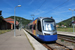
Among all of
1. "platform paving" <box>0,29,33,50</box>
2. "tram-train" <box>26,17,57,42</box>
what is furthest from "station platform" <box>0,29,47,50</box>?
"tram-train" <box>26,17,57,42</box>

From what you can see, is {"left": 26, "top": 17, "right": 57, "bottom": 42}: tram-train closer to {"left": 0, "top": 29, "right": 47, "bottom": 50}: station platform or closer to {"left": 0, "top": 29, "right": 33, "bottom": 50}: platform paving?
{"left": 0, "top": 29, "right": 47, "bottom": 50}: station platform

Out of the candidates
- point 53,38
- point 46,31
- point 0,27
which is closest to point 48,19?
point 46,31

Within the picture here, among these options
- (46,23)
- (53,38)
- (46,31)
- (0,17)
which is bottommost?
(53,38)

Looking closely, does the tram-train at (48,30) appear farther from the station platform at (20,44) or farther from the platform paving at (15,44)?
the platform paving at (15,44)

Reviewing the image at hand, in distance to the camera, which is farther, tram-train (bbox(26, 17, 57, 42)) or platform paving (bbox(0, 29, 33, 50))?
tram-train (bbox(26, 17, 57, 42))

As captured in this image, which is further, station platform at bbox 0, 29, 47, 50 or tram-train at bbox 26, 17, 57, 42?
tram-train at bbox 26, 17, 57, 42

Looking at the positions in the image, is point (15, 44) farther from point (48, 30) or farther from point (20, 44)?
point (48, 30)

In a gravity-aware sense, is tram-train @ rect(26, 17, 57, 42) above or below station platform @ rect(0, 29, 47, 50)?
above

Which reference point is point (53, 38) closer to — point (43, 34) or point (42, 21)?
point (43, 34)

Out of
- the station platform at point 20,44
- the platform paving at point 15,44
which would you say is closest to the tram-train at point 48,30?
the station platform at point 20,44

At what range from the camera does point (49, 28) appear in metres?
9.62

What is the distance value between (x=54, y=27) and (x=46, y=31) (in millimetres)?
1118

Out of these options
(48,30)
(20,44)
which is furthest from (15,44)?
(48,30)

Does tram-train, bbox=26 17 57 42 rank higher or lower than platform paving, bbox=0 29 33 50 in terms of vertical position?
higher
